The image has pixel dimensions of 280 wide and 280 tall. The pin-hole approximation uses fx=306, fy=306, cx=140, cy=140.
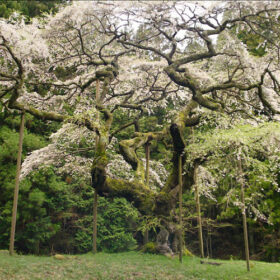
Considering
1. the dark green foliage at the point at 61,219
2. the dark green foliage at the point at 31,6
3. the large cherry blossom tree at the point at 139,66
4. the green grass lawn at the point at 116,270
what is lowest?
the green grass lawn at the point at 116,270

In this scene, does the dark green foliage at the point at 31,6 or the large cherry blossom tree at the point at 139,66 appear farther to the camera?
the dark green foliage at the point at 31,6

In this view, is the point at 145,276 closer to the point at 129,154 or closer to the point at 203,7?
the point at 129,154

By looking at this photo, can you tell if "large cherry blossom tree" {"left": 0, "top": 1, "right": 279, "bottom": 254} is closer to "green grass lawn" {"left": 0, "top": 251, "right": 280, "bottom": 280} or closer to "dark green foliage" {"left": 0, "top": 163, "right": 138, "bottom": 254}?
"green grass lawn" {"left": 0, "top": 251, "right": 280, "bottom": 280}

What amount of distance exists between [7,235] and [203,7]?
26.4 feet

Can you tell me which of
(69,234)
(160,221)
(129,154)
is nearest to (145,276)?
(160,221)

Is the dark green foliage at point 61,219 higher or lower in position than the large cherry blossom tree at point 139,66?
lower

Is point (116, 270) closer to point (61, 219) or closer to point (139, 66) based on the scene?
point (139, 66)

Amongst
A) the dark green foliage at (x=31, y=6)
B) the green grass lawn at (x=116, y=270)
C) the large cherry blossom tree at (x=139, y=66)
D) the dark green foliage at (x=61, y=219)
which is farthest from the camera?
the dark green foliage at (x=31, y=6)

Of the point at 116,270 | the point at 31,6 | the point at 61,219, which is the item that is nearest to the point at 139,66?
the point at 116,270

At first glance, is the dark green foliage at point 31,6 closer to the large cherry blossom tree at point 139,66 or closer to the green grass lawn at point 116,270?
the large cherry blossom tree at point 139,66

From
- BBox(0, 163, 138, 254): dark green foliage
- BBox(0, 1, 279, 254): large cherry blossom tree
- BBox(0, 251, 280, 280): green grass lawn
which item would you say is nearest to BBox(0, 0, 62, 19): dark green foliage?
BBox(0, 1, 279, 254): large cherry blossom tree

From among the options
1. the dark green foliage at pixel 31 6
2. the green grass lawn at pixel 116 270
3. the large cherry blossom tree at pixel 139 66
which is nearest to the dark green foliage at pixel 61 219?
the large cherry blossom tree at pixel 139 66

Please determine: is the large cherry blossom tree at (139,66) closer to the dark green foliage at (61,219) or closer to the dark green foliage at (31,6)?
the dark green foliage at (61,219)

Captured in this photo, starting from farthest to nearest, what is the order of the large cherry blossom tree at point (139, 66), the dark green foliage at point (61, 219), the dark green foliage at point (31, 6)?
the dark green foliage at point (31, 6) < the dark green foliage at point (61, 219) < the large cherry blossom tree at point (139, 66)
